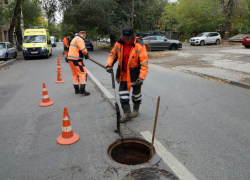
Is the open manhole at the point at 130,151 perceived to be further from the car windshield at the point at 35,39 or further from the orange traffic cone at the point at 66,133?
the car windshield at the point at 35,39

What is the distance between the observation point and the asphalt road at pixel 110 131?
280cm

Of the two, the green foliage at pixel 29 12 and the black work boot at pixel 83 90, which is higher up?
the green foliage at pixel 29 12

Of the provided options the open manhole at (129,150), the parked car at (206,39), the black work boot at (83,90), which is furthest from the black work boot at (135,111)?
the parked car at (206,39)

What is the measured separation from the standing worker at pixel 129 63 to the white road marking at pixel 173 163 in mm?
1105

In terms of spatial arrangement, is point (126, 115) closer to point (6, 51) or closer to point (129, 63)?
point (129, 63)

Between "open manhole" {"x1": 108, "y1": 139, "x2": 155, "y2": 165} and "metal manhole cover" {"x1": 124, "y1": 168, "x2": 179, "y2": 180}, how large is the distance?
621 mm

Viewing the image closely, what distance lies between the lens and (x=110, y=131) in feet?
12.8

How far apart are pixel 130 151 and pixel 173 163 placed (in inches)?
33.7

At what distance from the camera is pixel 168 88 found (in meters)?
7.04

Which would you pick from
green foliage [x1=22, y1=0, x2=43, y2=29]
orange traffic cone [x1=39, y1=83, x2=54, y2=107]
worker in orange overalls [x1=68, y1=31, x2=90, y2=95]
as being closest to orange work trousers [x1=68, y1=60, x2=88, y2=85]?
worker in orange overalls [x1=68, y1=31, x2=90, y2=95]

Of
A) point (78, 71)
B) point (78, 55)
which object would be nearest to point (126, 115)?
point (78, 71)

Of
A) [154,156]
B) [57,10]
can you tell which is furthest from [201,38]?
[154,156]

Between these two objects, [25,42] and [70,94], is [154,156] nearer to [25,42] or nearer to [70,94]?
[70,94]

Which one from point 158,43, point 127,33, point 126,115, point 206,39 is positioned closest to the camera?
point 127,33
